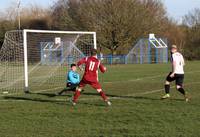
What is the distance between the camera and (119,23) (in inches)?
2408

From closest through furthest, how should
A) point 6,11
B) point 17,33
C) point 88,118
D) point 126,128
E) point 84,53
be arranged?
point 126,128 < point 88,118 < point 17,33 < point 84,53 < point 6,11

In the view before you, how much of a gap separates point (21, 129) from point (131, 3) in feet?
175

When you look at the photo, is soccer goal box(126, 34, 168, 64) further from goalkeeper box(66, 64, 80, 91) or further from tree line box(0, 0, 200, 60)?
goalkeeper box(66, 64, 80, 91)

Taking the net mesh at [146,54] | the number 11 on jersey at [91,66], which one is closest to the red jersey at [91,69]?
the number 11 on jersey at [91,66]

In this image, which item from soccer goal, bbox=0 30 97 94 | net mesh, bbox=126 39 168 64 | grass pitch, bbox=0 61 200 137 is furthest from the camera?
net mesh, bbox=126 39 168 64

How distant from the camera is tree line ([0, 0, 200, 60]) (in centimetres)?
6062

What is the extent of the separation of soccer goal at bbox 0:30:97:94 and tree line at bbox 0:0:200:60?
27.9 m

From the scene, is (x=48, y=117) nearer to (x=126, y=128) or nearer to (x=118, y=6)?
(x=126, y=128)

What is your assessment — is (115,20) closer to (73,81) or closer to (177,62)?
(73,81)

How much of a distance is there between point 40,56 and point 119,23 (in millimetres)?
32256

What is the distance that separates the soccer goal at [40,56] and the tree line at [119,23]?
27.9 m

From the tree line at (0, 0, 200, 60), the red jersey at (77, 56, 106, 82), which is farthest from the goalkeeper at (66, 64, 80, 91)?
the tree line at (0, 0, 200, 60)

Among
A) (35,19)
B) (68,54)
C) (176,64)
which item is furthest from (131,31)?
(176,64)

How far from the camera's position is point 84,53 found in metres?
23.8
